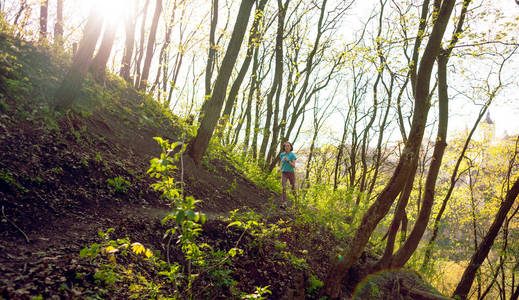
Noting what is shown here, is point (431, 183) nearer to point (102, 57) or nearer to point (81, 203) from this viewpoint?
point (81, 203)

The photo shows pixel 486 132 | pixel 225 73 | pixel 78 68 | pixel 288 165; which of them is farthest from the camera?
pixel 486 132

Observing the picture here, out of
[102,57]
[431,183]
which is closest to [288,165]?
[431,183]

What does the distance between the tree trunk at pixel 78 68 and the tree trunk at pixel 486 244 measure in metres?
11.1

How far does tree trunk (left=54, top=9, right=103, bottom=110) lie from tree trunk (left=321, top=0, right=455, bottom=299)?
20.4 feet

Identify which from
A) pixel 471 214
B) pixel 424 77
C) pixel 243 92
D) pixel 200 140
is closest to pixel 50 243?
pixel 200 140

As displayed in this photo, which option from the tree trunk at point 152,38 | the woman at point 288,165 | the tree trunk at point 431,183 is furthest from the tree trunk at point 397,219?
the tree trunk at point 152,38

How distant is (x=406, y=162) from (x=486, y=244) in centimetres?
601

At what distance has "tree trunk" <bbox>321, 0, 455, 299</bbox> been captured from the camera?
531 cm

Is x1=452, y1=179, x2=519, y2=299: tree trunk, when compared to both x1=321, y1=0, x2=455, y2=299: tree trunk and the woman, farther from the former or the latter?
the woman

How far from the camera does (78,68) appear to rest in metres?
6.07

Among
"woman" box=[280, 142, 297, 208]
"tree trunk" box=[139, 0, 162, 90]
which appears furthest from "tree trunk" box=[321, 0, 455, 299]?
"tree trunk" box=[139, 0, 162, 90]

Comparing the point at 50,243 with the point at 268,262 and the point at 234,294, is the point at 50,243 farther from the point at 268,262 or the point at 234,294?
the point at 268,262

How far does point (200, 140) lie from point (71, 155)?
3715 mm

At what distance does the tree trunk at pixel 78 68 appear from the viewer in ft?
19.7
